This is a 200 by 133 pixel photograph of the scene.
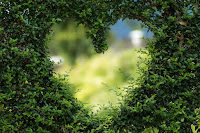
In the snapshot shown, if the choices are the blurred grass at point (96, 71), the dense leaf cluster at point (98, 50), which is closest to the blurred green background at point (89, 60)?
A: the blurred grass at point (96, 71)

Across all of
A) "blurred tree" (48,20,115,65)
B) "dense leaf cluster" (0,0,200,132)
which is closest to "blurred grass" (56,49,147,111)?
"blurred tree" (48,20,115,65)

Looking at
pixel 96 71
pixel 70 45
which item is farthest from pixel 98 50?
pixel 96 71

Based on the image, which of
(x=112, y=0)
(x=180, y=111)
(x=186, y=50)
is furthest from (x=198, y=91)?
(x=112, y=0)

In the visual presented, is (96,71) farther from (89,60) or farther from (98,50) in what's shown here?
(98,50)

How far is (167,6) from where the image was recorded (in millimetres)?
3365

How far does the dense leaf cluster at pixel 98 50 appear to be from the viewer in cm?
320

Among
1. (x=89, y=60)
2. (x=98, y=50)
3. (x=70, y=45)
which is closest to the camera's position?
(x=98, y=50)

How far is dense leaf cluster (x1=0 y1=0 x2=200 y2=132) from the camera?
320cm

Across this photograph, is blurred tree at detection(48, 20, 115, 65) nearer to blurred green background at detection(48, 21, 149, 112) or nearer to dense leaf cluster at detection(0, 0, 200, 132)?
blurred green background at detection(48, 21, 149, 112)

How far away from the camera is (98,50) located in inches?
141

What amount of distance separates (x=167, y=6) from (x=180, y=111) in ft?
5.36

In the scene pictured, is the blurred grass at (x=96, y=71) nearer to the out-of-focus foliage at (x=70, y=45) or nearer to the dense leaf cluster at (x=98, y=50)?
the out-of-focus foliage at (x=70, y=45)

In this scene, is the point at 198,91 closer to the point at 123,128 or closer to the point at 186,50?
the point at 186,50

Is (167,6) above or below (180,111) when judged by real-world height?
above
